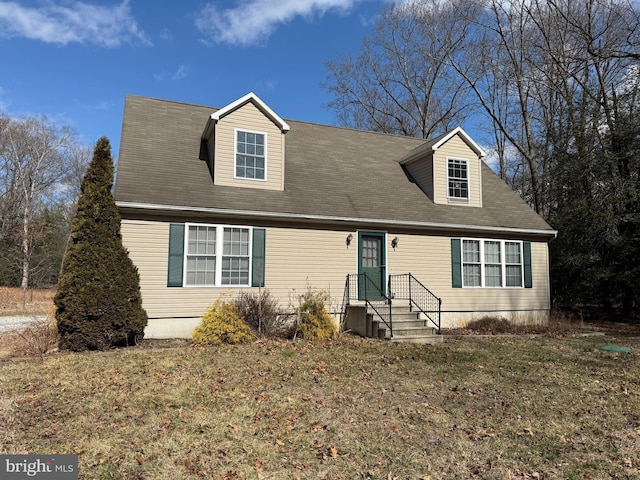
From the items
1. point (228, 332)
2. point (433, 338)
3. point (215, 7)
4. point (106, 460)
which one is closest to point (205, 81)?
point (215, 7)

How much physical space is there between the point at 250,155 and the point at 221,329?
489cm

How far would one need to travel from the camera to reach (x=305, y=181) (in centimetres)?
1252

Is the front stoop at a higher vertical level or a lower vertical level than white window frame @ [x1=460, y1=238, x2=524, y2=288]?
lower

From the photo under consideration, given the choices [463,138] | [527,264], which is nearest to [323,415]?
[527,264]

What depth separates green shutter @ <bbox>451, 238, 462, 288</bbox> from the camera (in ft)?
41.3

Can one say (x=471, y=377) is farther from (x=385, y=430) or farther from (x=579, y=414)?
(x=385, y=430)

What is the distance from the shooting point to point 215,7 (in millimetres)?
13156

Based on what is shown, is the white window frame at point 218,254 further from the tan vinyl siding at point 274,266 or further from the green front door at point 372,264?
the green front door at point 372,264

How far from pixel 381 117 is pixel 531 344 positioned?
22.1 meters

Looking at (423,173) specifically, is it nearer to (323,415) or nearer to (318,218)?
(318,218)
